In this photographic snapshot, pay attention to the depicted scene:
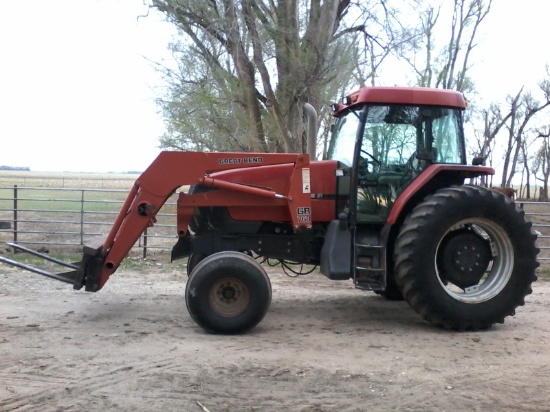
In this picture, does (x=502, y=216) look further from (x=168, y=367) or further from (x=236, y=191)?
(x=168, y=367)

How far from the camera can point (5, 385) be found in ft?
15.6

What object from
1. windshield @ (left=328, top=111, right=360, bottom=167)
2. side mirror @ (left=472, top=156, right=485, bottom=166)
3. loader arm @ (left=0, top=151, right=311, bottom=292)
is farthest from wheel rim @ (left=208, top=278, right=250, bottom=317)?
side mirror @ (left=472, top=156, right=485, bottom=166)


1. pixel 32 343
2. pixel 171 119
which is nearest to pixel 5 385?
pixel 32 343

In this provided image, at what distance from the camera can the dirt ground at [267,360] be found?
181 inches

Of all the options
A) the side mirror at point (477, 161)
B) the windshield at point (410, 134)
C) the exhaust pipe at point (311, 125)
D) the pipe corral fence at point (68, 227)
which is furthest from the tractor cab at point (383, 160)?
the pipe corral fence at point (68, 227)

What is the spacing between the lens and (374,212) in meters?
6.98

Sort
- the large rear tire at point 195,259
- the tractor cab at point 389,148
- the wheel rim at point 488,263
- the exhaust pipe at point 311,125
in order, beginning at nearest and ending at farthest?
the wheel rim at point 488,263
the tractor cab at point 389,148
the exhaust pipe at point 311,125
the large rear tire at point 195,259

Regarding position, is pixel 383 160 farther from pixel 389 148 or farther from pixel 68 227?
pixel 68 227

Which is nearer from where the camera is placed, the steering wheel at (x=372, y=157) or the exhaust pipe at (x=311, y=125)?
the steering wheel at (x=372, y=157)

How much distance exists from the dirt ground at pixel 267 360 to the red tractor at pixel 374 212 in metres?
0.52

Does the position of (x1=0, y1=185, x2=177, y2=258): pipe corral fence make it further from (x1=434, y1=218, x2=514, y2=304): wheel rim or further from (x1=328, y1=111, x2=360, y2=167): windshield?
(x1=434, y1=218, x2=514, y2=304): wheel rim

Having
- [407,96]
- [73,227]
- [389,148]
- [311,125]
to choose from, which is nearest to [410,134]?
[389,148]

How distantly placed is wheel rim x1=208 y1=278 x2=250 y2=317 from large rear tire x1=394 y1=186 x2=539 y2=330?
1.62 metres

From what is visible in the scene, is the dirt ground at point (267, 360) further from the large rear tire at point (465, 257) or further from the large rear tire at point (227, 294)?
the large rear tire at point (465, 257)
